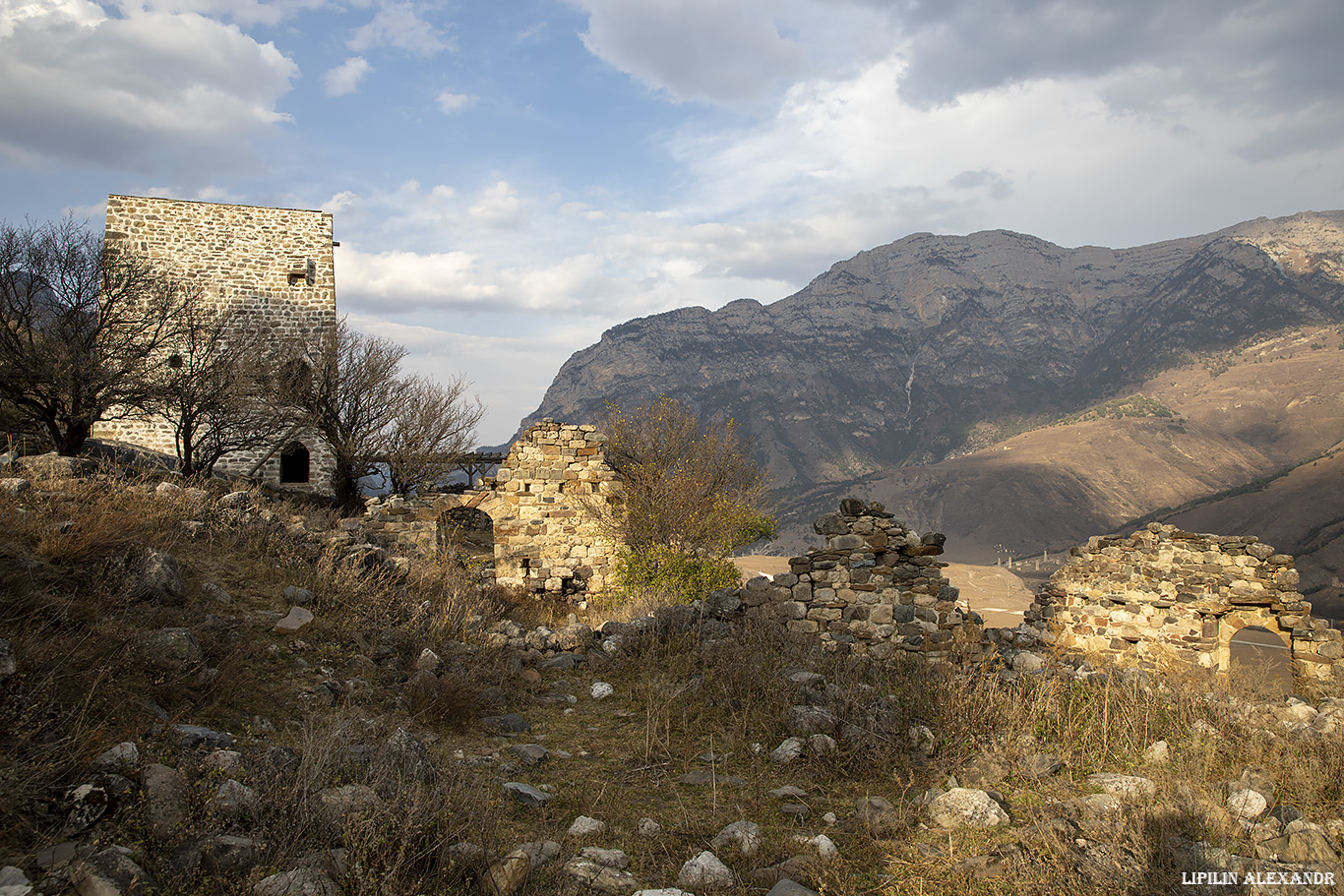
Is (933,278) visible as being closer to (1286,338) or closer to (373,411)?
(1286,338)

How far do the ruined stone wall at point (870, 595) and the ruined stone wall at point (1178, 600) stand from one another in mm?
4242

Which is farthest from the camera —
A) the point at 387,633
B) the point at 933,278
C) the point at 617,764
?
the point at 933,278

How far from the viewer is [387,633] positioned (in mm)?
6680

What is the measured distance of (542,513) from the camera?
13789mm

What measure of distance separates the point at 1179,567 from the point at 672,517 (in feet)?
28.2

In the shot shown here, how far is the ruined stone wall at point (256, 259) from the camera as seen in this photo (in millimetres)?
23922

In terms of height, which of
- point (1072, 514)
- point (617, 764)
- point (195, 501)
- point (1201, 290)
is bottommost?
point (1072, 514)

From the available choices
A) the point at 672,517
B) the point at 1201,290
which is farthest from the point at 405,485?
the point at 1201,290

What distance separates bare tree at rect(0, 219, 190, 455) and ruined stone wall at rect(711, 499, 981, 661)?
17091 mm

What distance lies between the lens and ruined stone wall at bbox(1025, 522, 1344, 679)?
10.3 m

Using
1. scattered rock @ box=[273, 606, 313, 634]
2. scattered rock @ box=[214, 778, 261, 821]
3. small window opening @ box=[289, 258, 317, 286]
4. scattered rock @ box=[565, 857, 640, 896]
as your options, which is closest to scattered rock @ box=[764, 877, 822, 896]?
scattered rock @ box=[565, 857, 640, 896]

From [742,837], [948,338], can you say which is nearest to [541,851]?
[742,837]

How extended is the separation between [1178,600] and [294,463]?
25.3 metres

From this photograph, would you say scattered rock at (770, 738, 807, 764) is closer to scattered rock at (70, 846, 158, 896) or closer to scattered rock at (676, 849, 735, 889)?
scattered rock at (676, 849, 735, 889)
